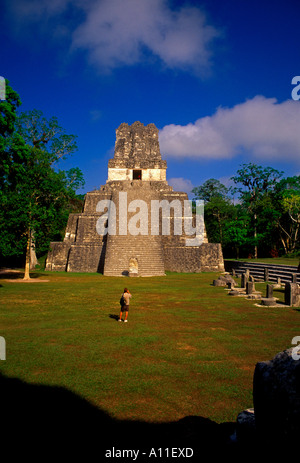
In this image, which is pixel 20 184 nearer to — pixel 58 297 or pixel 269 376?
pixel 58 297

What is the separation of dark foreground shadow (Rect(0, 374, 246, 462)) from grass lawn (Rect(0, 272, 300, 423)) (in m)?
0.23

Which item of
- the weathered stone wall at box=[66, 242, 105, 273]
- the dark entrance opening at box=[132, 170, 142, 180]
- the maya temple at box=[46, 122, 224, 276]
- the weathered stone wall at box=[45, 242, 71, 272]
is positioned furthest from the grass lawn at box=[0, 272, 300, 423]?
the dark entrance opening at box=[132, 170, 142, 180]

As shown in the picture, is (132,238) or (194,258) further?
(194,258)

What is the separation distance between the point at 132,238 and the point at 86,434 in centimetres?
1973

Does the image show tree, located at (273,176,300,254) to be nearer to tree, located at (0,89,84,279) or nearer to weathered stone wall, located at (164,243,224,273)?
weathered stone wall, located at (164,243,224,273)

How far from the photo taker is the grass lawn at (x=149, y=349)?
13.4ft

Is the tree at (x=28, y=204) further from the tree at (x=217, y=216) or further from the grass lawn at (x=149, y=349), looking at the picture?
the tree at (x=217, y=216)

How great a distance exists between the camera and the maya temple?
21484mm

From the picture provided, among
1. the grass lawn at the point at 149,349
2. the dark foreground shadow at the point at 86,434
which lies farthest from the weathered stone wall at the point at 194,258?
the dark foreground shadow at the point at 86,434

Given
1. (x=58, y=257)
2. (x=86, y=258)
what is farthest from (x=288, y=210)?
(x=58, y=257)

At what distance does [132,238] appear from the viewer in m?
23.0

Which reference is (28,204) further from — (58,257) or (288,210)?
(288,210)
